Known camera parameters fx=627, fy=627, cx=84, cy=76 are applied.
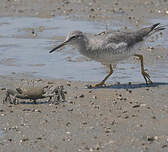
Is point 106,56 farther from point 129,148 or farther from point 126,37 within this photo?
point 129,148

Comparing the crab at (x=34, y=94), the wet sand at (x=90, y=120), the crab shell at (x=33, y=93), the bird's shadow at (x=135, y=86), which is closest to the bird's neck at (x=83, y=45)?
the wet sand at (x=90, y=120)

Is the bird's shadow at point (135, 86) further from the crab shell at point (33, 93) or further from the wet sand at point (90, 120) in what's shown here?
the crab shell at point (33, 93)

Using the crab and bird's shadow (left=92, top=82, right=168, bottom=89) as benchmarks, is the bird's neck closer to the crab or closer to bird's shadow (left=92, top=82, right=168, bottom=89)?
bird's shadow (left=92, top=82, right=168, bottom=89)

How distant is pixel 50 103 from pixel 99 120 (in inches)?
49.0

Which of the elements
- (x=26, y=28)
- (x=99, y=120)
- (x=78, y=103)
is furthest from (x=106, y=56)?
(x=26, y=28)

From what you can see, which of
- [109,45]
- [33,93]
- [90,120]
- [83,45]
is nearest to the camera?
[90,120]

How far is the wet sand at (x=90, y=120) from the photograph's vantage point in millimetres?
8188

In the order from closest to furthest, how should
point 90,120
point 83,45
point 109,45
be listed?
point 90,120, point 109,45, point 83,45

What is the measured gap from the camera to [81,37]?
11.7 meters

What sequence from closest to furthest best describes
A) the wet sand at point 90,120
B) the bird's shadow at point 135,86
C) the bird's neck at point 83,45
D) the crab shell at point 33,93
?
the wet sand at point 90,120
the crab shell at point 33,93
the bird's shadow at point 135,86
the bird's neck at point 83,45

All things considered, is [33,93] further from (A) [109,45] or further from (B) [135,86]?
(B) [135,86]

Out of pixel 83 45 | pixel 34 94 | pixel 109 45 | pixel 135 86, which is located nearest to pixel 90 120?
pixel 34 94

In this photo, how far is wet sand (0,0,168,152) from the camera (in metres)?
8.19

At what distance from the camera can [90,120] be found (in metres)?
9.24
